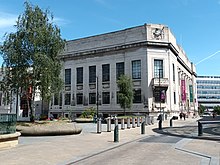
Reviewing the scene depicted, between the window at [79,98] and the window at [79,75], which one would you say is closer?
the window at [79,98]

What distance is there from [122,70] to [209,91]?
110107 mm

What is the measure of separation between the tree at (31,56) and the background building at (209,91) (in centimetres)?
14129

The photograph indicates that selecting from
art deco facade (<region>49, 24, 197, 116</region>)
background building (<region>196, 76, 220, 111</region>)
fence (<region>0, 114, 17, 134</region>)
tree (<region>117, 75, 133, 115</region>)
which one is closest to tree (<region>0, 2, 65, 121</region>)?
fence (<region>0, 114, 17, 134</region>)

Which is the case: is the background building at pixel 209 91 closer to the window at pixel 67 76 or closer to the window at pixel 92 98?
the window at pixel 67 76

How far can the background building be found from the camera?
6024 inches

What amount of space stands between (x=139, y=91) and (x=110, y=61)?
32.3 ft

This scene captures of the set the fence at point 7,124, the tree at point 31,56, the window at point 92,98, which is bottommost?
the fence at point 7,124

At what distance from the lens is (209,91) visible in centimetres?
15438

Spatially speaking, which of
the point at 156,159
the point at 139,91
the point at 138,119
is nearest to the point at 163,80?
the point at 139,91

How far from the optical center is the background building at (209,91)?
153m

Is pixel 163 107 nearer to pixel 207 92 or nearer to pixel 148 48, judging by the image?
pixel 148 48

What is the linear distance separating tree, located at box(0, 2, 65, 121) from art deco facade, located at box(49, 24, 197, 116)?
2873 cm

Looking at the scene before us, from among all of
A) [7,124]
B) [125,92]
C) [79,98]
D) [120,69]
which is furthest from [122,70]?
[7,124]

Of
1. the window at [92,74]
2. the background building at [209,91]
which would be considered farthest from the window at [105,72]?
the background building at [209,91]
